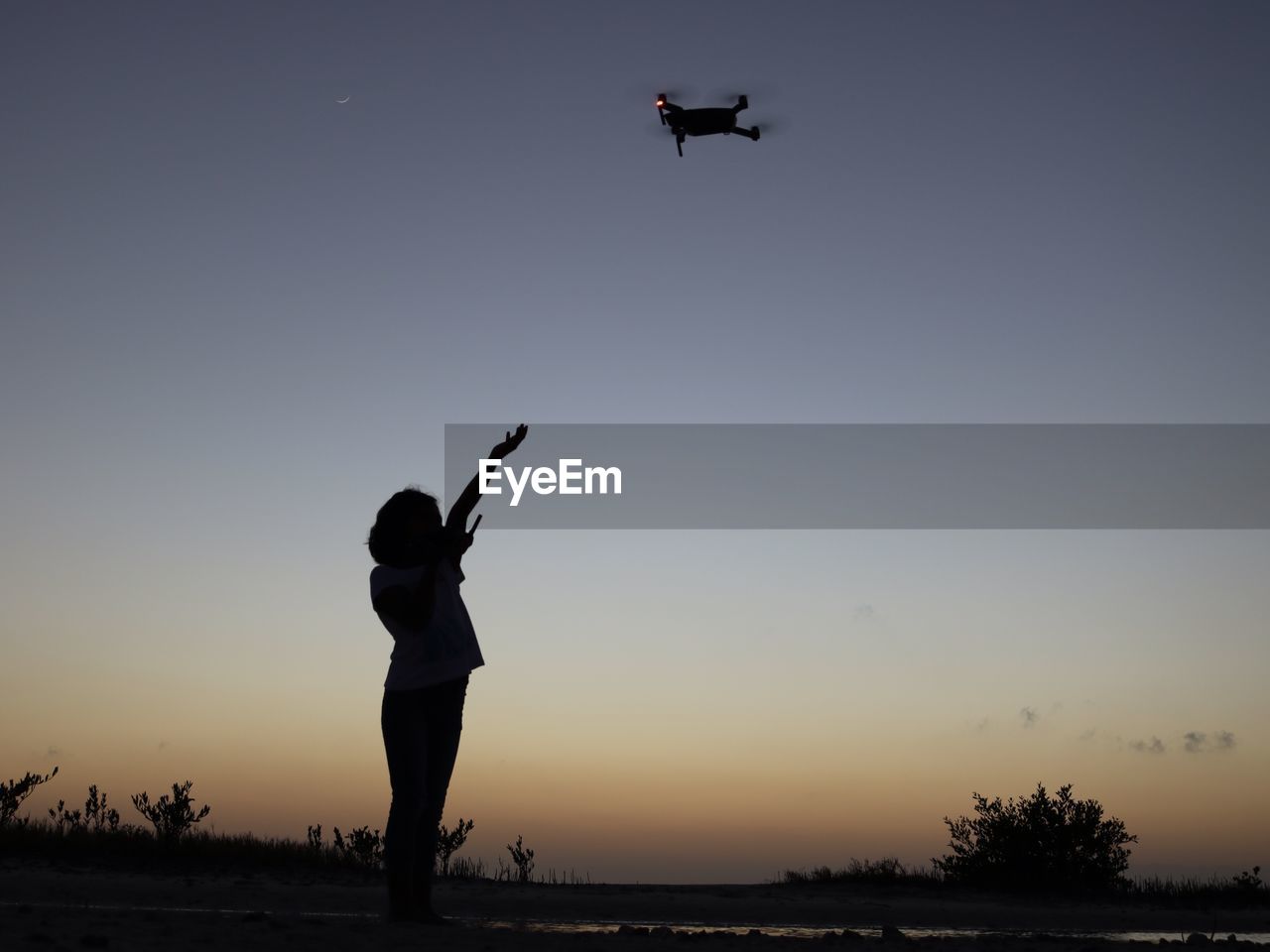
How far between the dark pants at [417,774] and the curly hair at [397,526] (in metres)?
0.66

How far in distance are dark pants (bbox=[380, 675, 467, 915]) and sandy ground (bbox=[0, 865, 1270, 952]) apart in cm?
27

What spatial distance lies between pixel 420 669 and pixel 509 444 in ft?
4.25

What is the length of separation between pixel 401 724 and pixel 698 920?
3298 mm

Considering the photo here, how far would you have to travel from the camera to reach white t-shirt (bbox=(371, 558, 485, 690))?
19.0 feet

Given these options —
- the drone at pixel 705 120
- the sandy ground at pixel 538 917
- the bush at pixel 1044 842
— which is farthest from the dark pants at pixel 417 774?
the drone at pixel 705 120

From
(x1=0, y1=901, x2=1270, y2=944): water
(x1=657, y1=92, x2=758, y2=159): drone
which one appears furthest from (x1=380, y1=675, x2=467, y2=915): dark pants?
(x1=657, y1=92, x2=758, y2=159): drone

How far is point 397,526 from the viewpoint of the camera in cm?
603

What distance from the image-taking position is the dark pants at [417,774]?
226 inches

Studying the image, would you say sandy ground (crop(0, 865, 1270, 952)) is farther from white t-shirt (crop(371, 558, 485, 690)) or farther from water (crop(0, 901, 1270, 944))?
white t-shirt (crop(371, 558, 485, 690))

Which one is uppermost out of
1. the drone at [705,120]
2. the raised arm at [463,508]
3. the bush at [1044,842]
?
the drone at [705,120]

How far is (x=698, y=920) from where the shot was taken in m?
8.08

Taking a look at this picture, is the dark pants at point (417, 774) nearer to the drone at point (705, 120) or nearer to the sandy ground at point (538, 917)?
the sandy ground at point (538, 917)

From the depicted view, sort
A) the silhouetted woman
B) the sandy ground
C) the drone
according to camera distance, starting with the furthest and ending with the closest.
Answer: the drone < the silhouetted woman < the sandy ground

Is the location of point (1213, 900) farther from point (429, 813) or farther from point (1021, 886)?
point (429, 813)
